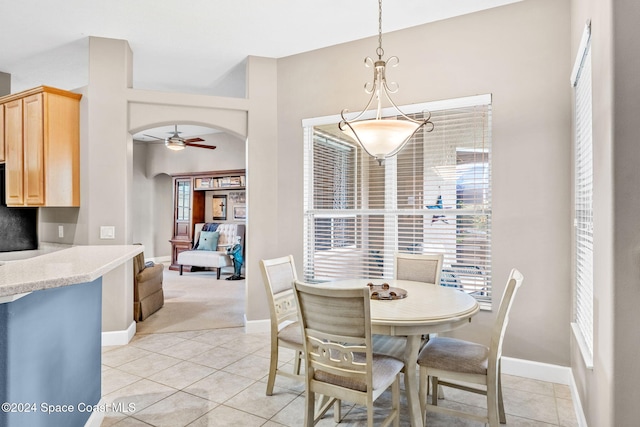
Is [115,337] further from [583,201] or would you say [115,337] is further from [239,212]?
[239,212]

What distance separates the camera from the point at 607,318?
1.55 m

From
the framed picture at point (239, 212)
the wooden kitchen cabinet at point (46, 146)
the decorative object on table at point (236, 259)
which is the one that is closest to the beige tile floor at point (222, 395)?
the wooden kitchen cabinet at point (46, 146)

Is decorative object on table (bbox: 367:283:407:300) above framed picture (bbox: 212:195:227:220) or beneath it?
beneath

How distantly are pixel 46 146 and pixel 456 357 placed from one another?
416cm

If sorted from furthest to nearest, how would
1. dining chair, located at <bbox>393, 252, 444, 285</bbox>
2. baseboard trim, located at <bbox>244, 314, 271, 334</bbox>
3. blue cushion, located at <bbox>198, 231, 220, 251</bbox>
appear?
blue cushion, located at <bbox>198, 231, 220, 251</bbox> → baseboard trim, located at <bbox>244, 314, 271, 334</bbox> → dining chair, located at <bbox>393, 252, 444, 285</bbox>

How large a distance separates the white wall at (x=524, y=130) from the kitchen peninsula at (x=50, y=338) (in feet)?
9.23

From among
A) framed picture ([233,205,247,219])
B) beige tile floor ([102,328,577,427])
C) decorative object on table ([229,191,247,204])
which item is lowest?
beige tile floor ([102,328,577,427])

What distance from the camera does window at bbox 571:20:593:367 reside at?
2121 millimetres

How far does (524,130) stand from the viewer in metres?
2.99

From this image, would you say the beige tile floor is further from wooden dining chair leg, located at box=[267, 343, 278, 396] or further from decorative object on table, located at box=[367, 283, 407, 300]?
decorative object on table, located at box=[367, 283, 407, 300]

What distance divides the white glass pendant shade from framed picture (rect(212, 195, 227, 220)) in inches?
257

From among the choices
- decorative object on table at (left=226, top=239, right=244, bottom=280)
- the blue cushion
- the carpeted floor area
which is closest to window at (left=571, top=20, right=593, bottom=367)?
the carpeted floor area

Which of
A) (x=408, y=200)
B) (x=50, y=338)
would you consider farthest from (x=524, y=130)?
(x=50, y=338)

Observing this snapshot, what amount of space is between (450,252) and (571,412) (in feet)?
4.58
